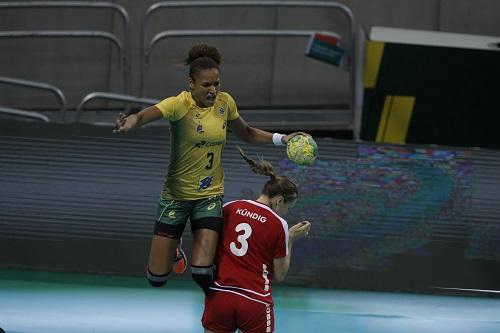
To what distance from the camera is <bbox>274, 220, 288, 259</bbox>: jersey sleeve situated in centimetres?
598

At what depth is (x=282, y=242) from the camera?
600cm

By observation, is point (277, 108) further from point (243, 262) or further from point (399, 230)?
point (243, 262)

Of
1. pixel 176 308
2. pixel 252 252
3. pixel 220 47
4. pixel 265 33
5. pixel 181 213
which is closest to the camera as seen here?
pixel 252 252

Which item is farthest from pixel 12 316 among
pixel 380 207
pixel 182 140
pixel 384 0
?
pixel 384 0

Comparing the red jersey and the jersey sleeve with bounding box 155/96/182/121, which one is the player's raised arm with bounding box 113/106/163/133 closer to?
the jersey sleeve with bounding box 155/96/182/121

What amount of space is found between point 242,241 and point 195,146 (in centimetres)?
70

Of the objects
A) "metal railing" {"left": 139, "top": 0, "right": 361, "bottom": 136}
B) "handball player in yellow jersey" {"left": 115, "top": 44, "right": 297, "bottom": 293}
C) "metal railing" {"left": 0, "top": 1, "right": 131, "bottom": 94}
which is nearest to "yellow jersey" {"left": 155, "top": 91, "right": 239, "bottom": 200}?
"handball player in yellow jersey" {"left": 115, "top": 44, "right": 297, "bottom": 293}

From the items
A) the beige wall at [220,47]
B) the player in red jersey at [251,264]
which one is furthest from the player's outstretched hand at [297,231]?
the beige wall at [220,47]

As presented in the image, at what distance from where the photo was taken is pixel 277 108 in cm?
1144

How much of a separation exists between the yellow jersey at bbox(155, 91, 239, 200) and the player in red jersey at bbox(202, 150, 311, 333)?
42 centimetres

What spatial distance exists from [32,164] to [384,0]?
15.0 ft

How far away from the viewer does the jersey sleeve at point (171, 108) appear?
20.1ft

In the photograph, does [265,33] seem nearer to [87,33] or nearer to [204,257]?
[87,33]

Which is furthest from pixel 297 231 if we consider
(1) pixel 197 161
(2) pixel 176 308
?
(2) pixel 176 308
